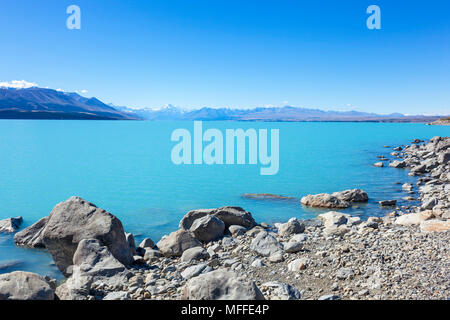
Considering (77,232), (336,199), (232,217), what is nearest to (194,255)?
(77,232)

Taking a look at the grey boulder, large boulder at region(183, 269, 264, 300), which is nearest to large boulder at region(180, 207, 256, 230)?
the grey boulder

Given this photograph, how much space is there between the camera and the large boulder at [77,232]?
10.7 m

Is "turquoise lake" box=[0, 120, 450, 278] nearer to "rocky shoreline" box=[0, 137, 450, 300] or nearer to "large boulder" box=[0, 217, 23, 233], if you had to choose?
"large boulder" box=[0, 217, 23, 233]

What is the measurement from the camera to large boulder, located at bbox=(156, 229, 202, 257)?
39.6 ft

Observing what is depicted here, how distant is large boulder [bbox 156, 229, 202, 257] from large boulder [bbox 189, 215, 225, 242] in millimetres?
1008

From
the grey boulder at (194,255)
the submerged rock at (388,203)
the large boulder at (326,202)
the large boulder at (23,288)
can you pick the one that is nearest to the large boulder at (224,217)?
the grey boulder at (194,255)

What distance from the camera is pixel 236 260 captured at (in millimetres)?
10969

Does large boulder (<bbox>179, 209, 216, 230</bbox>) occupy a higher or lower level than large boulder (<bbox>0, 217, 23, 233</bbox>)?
higher

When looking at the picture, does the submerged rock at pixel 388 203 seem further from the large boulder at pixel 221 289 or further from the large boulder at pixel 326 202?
the large boulder at pixel 221 289

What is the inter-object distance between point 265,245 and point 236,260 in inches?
44.5

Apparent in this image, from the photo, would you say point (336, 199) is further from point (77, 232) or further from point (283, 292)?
point (77, 232)

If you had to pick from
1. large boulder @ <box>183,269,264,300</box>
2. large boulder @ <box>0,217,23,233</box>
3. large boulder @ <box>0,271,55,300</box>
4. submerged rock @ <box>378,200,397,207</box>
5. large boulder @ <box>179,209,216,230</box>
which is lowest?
large boulder @ <box>0,217,23,233</box>

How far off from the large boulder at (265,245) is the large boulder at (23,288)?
609cm
